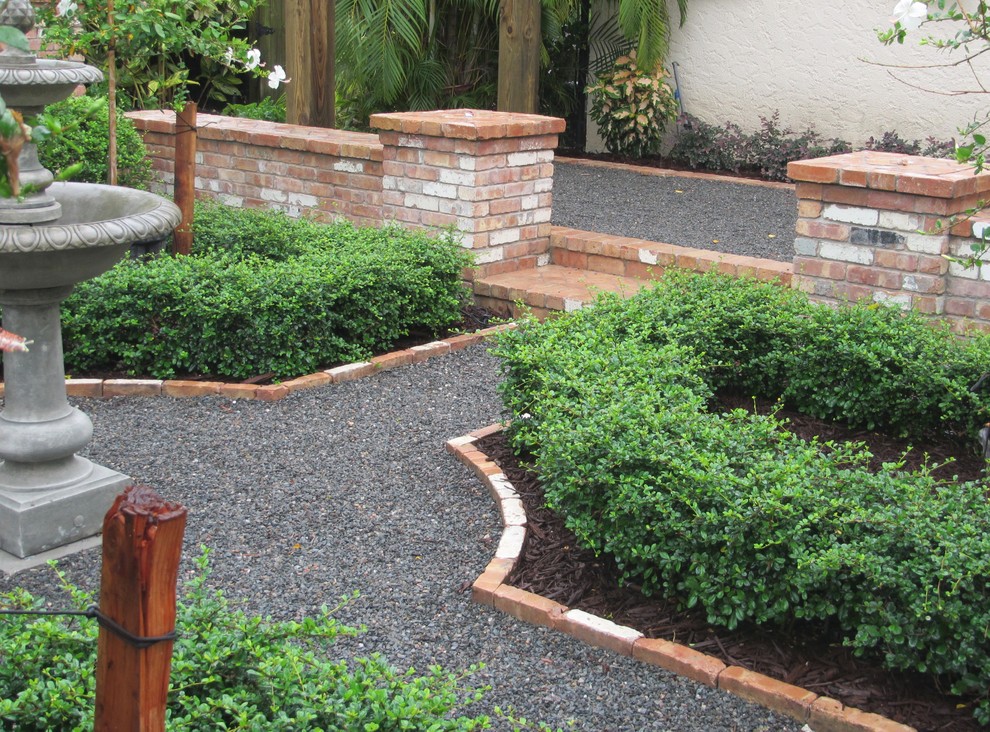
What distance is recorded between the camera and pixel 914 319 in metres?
4.91

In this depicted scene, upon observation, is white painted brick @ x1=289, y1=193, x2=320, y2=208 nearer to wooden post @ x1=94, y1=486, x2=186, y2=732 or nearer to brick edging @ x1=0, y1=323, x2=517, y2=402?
brick edging @ x1=0, y1=323, x2=517, y2=402

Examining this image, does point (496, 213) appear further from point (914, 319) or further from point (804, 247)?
point (914, 319)

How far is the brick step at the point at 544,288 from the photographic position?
668 centimetres

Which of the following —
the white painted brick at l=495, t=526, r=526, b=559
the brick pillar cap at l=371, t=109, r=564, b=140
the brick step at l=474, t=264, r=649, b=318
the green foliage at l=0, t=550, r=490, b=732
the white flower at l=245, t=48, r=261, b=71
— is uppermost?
the white flower at l=245, t=48, r=261, b=71

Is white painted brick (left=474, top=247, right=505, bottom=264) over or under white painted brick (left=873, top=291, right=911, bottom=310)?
under

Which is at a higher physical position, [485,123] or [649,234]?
[485,123]

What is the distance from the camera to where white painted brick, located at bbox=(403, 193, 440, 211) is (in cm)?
705

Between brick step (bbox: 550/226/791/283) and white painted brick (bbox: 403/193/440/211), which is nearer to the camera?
brick step (bbox: 550/226/791/283)

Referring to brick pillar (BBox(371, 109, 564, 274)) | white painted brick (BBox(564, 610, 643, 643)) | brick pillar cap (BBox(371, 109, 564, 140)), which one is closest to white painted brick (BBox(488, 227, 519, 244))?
brick pillar (BBox(371, 109, 564, 274))

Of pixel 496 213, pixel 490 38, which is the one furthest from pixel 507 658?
pixel 490 38

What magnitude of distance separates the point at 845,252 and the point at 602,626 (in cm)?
292

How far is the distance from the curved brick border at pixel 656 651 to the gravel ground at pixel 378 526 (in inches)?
1.4

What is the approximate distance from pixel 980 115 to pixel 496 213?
17.8ft

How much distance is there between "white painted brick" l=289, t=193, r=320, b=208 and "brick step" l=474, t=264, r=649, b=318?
1566 mm
